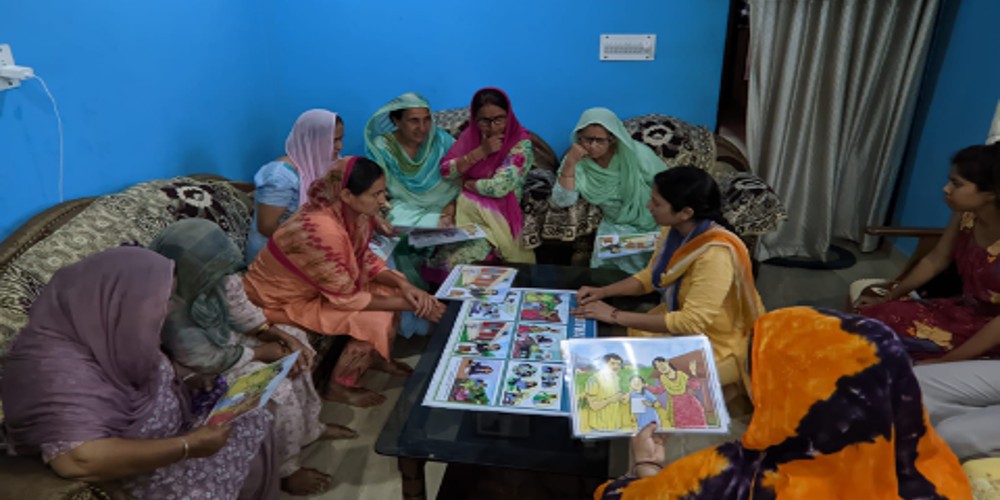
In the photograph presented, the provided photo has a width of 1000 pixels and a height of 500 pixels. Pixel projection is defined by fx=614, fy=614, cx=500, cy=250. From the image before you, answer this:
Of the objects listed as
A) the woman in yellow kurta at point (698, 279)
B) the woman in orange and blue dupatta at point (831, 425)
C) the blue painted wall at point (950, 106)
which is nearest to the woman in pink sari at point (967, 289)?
the woman in yellow kurta at point (698, 279)

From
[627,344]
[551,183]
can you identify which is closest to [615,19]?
[551,183]

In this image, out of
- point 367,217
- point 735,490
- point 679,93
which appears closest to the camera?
point 735,490

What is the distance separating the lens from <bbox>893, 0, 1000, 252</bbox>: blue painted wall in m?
3.07

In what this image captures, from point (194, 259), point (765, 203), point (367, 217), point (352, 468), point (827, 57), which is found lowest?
point (352, 468)

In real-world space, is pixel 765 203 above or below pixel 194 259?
below

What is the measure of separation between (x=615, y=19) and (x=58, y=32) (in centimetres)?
271

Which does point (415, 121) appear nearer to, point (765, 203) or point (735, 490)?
point (765, 203)

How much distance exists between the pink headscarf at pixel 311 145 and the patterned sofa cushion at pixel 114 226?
33 cm

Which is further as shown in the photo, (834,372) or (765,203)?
(765,203)

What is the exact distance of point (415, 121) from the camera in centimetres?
305

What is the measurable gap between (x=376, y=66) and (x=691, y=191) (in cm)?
245

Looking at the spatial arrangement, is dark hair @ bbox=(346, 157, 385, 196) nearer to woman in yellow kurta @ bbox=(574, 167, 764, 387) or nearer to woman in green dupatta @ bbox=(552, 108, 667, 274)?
woman in yellow kurta @ bbox=(574, 167, 764, 387)

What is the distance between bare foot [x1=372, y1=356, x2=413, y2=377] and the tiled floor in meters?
0.03

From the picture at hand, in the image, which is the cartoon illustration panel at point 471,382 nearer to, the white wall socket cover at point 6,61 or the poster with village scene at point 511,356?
the poster with village scene at point 511,356
